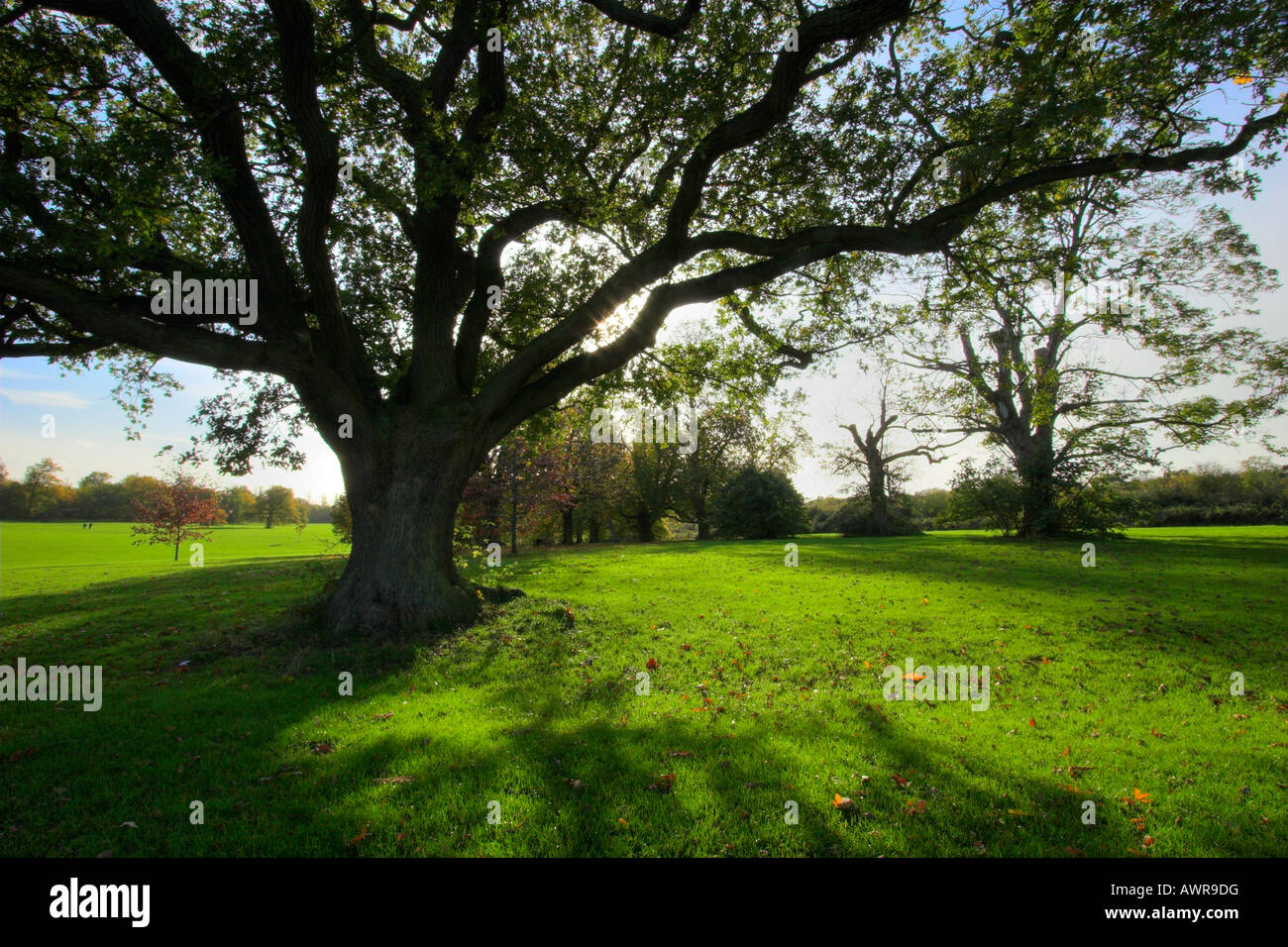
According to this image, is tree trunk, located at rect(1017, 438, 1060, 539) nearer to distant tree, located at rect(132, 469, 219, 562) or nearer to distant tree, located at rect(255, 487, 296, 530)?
distant tree, located at rect(132, 469, 219, 562)

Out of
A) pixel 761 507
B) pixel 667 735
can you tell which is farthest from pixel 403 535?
pixel 761 507

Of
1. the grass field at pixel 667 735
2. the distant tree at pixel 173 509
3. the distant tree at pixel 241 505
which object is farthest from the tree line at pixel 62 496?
the grass field at pixel 667 735

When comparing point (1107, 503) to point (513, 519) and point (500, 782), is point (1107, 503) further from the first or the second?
point (500, 782)

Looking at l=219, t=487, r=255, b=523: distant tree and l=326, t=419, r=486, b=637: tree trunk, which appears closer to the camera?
l=326, t=419, r=486, b=637: tree trunk

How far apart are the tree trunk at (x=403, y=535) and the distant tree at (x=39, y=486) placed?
83.7 metres

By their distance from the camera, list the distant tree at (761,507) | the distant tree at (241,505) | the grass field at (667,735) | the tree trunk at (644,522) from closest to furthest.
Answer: the grass field at (667,735), the distant tree at (761,507), the tree trunk at (644,522), the distant tree at (241,505)

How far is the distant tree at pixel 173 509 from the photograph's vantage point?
2886 cm

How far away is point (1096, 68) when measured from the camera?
7391 mm

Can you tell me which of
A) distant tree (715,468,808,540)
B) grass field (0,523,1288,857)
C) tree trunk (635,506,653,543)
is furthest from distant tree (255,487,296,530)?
grass field (0,523,1288,857)

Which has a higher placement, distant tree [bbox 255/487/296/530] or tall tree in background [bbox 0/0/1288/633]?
tall tree in background [bbox 0/0/1288/633]

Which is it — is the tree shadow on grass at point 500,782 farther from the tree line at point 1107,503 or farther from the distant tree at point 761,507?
the distant tree at point 761,507

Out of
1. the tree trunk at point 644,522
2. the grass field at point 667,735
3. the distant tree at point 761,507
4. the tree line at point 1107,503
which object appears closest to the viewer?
the grass field at point 667,735

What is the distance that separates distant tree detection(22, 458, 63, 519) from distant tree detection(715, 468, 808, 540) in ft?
262

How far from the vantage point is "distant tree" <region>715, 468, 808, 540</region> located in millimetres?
34000
